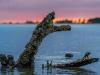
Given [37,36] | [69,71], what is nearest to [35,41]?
[37,36]

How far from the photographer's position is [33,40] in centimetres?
6581

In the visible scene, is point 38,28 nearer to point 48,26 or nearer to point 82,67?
point 48,26

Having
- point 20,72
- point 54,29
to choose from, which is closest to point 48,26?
point 54,29

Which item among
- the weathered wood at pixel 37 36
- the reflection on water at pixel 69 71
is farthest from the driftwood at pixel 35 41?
the reflection on water at pixel 69 71

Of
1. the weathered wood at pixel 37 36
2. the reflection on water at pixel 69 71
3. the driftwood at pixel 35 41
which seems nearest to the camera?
the reflection on water at pixel 69 71

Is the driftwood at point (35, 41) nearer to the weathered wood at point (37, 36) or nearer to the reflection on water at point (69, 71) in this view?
the weathered wood at point (37, 36)

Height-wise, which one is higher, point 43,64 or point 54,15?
point 54,15

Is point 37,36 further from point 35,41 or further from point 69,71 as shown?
point 69,71

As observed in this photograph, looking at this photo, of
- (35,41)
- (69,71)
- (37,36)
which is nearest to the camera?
(69,71)

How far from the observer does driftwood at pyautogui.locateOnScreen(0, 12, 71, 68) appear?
6481 cm

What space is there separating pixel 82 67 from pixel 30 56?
523 centimetres

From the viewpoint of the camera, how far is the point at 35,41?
6581cm


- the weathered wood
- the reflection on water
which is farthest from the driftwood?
the reflection on water

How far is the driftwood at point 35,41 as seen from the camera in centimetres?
6481
